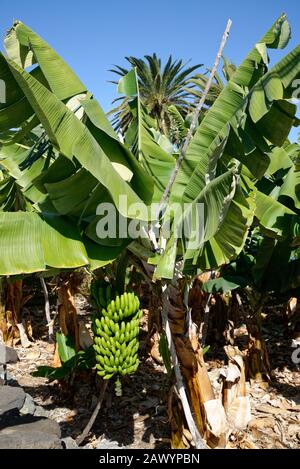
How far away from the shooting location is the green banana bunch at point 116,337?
3018 mm

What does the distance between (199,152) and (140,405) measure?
3.20 meters

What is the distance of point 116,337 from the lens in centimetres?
301

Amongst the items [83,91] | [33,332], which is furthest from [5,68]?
[33,332]

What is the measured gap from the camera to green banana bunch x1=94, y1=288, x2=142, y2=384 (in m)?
3.02

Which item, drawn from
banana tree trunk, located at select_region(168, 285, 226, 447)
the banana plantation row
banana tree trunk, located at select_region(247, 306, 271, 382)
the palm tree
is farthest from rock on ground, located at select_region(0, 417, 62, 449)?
the palm tree

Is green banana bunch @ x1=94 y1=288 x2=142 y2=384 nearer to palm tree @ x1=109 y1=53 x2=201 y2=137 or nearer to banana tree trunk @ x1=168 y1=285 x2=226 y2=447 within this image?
banana tree trunk @ x1=168 y1=285 x2=226 y2=447

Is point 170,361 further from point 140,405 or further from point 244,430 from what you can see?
point 140,405

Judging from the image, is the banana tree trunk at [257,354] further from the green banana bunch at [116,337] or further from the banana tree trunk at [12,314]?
the banana tree trunk at [12,314]

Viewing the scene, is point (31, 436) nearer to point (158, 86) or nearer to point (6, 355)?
point (6, 355)

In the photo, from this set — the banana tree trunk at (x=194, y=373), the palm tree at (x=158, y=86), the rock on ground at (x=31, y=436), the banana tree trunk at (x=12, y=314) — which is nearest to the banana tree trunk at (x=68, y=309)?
the rock on ground at (x=31, y=436)

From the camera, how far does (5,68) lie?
7.41 feet

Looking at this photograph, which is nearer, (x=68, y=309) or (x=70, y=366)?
(x=70, y=366)

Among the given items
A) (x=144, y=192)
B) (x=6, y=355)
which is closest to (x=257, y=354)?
(x=144, y=192)

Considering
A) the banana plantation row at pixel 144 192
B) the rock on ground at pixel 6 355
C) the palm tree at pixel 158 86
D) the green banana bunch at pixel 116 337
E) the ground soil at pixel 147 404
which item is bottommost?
the ground soil at pixel 147 404
